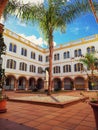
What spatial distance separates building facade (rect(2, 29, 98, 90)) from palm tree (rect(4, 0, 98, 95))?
10220 millimetres

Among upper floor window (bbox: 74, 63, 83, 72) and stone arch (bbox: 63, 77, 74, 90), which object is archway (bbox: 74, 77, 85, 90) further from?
upper floor window (bbox: 74, 63, 83, 72)

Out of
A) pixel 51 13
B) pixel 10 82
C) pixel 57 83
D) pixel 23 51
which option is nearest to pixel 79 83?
pixel 57 83

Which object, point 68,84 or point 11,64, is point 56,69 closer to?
point 68,84

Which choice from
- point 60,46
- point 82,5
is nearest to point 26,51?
point 60,46

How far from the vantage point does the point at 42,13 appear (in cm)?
881

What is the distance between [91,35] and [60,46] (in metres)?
6.52

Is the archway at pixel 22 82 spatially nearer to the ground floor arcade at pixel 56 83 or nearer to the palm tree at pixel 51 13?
the ground floor arcade at pixel 56 83

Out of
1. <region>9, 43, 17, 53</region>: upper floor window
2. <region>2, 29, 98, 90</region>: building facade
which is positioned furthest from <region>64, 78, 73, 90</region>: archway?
<region>9, 43, 17, 53</region>: upper floor window

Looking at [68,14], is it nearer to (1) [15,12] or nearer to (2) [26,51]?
(1) [15,12]

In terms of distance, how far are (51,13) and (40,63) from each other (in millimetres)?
18074

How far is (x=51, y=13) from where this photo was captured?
9.06 m

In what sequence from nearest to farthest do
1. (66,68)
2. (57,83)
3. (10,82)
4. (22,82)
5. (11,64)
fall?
(11,64), (10,82), (66,68), (22,82), (57,83)

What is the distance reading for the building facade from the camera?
2008 centimetres

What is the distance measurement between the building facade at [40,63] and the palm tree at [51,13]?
33.5ft
